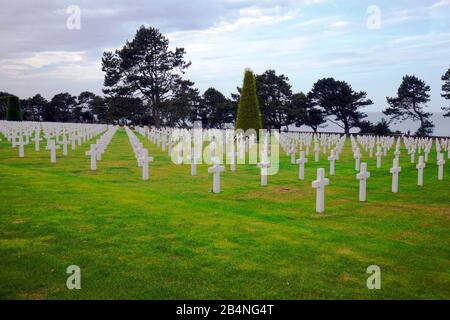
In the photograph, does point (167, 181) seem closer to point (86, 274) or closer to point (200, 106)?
point (86, 274)

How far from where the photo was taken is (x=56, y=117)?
75.0m

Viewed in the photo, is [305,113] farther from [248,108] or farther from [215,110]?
[248,108]

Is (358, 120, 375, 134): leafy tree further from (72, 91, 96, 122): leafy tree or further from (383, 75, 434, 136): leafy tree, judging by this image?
(72, 91, 96, 122): leafy tree

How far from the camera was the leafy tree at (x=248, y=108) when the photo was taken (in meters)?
30.9

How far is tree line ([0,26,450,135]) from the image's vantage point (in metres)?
50.9

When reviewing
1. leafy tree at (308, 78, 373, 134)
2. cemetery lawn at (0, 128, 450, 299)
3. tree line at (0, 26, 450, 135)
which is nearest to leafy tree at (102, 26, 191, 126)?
tree line at (0, 26, 450, 135)

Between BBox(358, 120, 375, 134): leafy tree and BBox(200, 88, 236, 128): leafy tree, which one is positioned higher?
BBox(200, 88, 236, 128): leafy tree

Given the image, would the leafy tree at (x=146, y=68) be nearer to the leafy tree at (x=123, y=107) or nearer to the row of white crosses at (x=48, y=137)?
the leafy tree at (x=123, y=107)

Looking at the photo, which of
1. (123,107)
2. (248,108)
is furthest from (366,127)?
(123,107)

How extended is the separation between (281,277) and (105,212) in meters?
3.78

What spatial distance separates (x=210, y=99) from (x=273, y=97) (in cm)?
1101

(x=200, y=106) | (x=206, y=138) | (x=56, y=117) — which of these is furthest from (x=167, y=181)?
(x=56, y=117)

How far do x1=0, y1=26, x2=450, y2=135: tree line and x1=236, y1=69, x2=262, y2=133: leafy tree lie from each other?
68.6 feet
